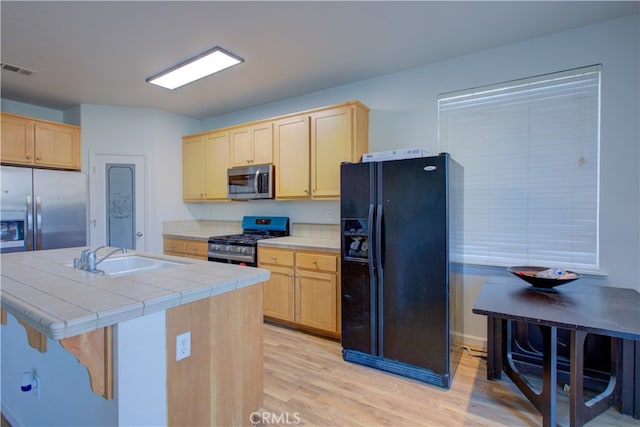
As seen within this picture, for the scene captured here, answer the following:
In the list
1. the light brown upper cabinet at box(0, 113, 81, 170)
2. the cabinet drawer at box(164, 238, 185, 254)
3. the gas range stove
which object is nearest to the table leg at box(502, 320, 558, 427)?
the gas range stove

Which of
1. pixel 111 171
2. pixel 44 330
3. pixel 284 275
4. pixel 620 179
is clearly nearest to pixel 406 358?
pixel 284 275

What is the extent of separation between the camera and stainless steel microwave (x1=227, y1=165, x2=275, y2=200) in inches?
144

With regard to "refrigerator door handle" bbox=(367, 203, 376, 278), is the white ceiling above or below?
above

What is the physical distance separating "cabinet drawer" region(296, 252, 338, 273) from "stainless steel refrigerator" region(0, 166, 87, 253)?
9.05ft

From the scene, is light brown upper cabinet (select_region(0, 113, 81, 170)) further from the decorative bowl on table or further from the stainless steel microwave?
the decorative bowl on table

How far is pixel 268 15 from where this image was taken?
2.21 metres

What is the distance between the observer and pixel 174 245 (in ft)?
13.9

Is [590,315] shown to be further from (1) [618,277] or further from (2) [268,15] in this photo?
(2) [268,15]

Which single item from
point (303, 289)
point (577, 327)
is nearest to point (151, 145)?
point (303, 289)

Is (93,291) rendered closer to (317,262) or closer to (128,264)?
(128,264)

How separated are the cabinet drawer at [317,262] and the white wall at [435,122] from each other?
2.33 feet

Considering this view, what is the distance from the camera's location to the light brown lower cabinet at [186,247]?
3866 millimetres

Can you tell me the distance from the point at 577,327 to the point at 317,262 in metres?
1.95

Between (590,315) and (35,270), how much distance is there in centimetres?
292
